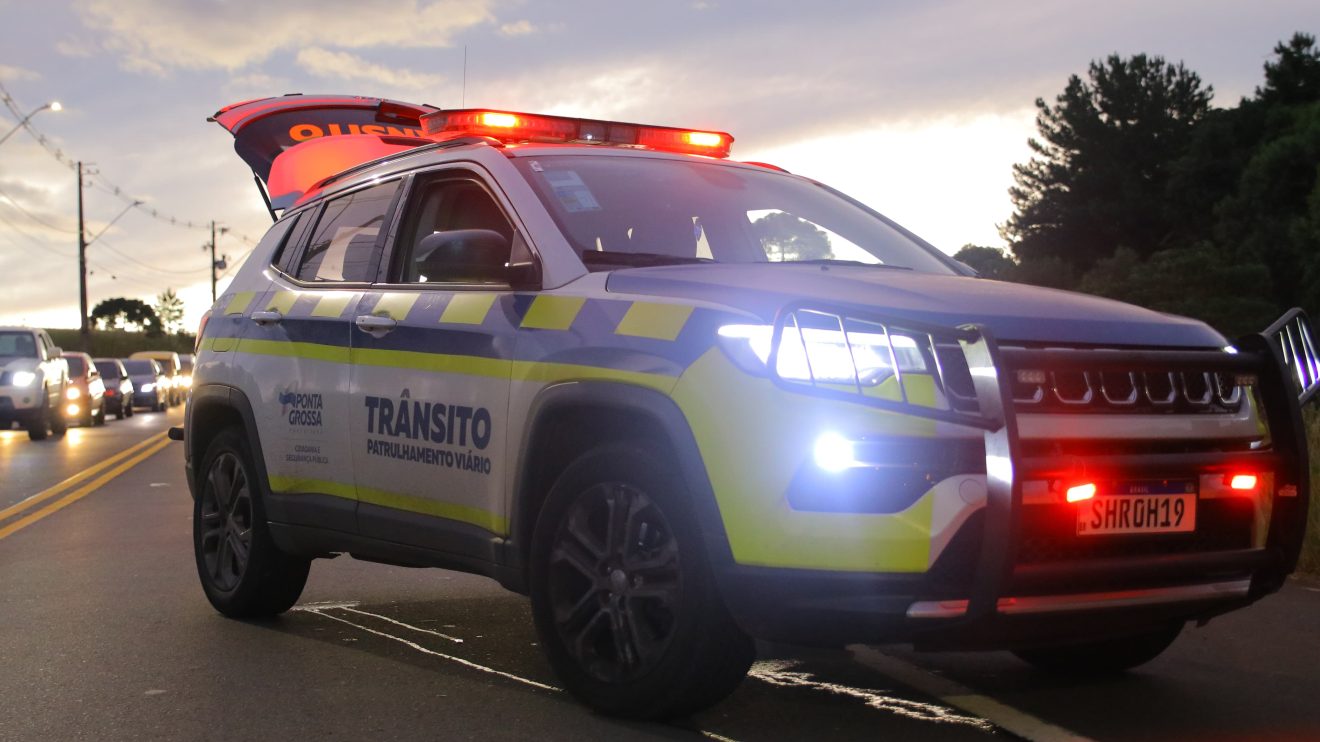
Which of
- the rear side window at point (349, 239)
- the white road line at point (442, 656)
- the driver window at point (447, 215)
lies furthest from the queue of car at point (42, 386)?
the driver window at point (447, 215)

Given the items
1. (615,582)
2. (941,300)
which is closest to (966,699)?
(615,582)

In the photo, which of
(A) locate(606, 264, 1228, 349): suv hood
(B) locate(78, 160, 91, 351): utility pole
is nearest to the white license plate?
(A) locate(606, 264, 1228, 349): suv hood

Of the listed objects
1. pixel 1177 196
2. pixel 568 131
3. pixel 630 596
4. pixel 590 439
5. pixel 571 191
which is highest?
pixel 1177 196

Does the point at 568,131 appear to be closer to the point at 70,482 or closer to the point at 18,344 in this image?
the point at 70,482

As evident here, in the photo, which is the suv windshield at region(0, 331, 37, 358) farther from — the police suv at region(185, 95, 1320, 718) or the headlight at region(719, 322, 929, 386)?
the headlight at region(719, 322, 929, 386)

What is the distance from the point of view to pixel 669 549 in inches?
189

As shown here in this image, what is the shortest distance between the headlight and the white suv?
76.5ft

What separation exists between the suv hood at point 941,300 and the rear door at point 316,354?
1683 mm

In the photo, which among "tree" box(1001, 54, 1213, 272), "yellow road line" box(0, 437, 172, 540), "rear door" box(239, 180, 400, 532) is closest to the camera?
"rear door" box(239, 180, 400, 532)

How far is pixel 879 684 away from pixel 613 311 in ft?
5.49

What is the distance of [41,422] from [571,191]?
74.3 ft

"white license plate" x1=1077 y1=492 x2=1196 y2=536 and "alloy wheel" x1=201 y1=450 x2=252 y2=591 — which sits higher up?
"white license plate" x1=1077 y1=492 x2=1196 y2=536

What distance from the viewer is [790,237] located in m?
6.27

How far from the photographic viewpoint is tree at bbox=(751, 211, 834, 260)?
612 centimetres
